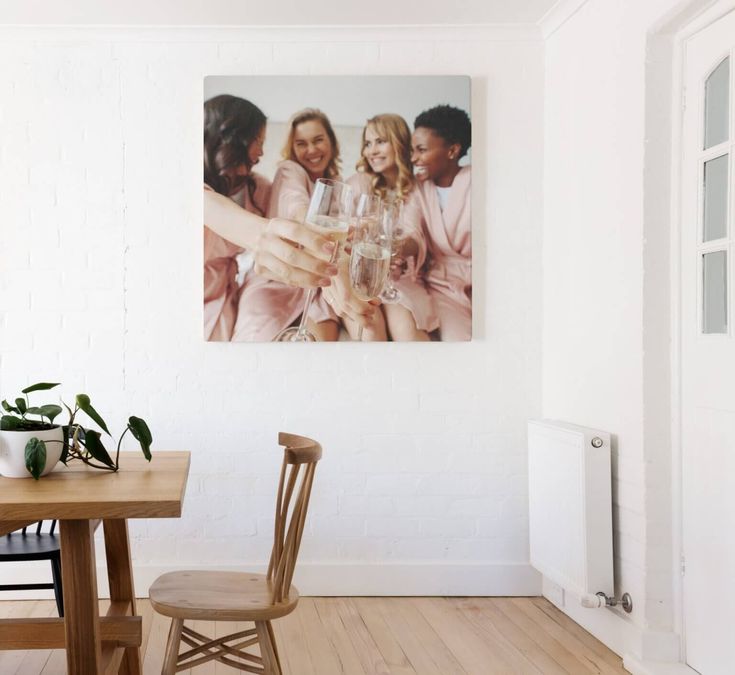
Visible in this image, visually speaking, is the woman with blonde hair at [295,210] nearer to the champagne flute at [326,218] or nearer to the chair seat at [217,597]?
the champagne flute at [326,218]

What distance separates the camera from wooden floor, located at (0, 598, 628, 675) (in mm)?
2926

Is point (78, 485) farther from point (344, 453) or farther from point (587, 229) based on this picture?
point (587, 229)

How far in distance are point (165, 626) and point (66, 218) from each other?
1.77 m

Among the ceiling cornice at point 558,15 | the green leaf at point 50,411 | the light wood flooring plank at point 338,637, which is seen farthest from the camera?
the ceiling cornice at point 558,15

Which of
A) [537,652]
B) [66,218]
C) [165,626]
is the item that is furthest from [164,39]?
[537,652]

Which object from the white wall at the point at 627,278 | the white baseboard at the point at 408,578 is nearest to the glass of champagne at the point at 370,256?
the white wall at the point at 627,278

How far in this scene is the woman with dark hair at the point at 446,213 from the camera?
374cm

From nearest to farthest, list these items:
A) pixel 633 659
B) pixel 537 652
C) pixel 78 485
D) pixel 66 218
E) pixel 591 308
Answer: pixel 78 485 → pixel 633 659 → pixel 537 652 → pixel 591 308 → pixel 66 218

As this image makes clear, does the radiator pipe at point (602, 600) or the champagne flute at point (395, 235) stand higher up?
the champagne flute at point (395, 235)

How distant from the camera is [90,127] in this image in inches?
146

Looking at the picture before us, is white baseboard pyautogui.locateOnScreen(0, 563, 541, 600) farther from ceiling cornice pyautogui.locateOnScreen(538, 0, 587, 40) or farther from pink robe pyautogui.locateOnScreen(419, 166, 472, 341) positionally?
ceiling cornice pyautogui.locateOnScreen(538, 0, 587, 40)

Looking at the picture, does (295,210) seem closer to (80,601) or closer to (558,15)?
(558,15)

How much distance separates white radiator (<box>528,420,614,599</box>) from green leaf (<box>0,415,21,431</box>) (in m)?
1.88

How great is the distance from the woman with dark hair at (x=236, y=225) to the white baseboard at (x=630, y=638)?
173 cm
